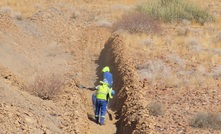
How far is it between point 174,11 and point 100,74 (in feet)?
64.7

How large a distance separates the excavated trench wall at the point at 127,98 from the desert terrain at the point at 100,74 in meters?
0.04

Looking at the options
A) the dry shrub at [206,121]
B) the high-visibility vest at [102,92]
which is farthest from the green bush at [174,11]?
the dry shrub at [206,121]

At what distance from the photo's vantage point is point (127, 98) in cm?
1499

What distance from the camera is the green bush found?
3906cm

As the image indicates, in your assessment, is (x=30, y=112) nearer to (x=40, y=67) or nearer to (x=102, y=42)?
(x=40, y=67)

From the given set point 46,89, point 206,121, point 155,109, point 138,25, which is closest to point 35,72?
point 46,89

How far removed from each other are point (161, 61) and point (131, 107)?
8487 mm

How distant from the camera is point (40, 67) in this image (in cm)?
2248

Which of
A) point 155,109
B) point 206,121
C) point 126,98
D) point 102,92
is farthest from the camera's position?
point 126,98

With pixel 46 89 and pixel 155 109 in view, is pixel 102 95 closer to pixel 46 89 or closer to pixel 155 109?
pixel 155 109

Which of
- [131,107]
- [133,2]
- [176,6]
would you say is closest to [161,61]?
[131,107]

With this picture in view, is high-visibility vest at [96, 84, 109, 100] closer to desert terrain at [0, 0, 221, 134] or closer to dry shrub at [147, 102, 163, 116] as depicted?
desert terrain at [0, 0, 221, 134]

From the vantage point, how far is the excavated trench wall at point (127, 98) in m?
12.2

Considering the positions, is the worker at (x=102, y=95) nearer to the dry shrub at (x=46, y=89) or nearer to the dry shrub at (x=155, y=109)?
the dry shrub at (x=155, y=109)
